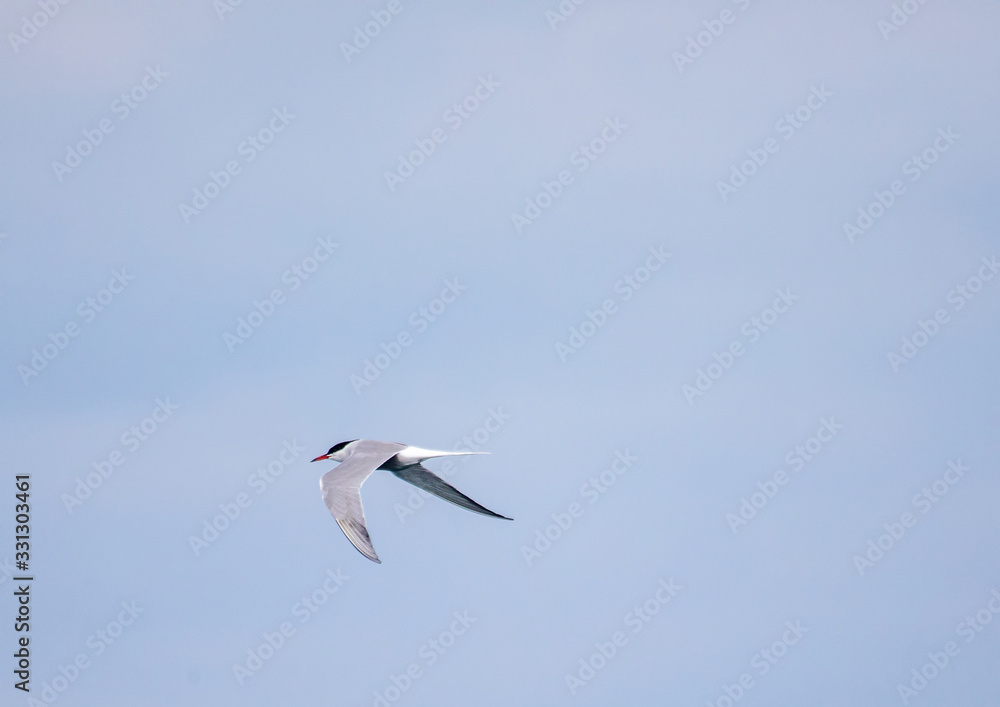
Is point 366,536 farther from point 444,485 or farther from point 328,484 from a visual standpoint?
point 444,485

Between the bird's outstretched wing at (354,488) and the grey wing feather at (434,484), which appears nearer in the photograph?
the bird's outstretched wing at (354,488)

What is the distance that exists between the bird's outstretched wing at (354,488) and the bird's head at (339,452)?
0.50m

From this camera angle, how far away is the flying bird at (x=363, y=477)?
89.5 ft

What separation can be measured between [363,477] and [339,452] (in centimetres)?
348

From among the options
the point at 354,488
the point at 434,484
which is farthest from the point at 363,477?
the point at 434,484

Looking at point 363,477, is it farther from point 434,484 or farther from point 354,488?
point 434,484

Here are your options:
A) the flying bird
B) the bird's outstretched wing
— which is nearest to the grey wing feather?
the flying bird

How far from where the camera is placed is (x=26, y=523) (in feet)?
113

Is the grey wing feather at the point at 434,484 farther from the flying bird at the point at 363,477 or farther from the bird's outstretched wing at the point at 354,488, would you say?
the bird's outstretched wing at the point at 354,488

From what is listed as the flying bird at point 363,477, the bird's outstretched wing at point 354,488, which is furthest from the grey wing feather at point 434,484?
the bird's outstretched wing at point 354,488

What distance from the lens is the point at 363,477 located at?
28.8m

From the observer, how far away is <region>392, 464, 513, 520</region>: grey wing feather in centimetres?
3030

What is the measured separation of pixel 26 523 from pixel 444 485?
10.6 m

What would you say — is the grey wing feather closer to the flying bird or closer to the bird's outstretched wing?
the flying bird
